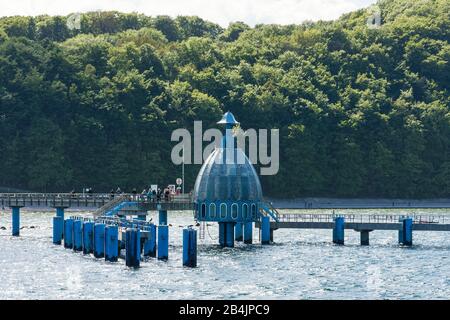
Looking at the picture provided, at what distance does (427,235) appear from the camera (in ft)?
465

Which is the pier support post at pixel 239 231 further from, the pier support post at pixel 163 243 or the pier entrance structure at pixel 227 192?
the pier support post at pixel 163 243

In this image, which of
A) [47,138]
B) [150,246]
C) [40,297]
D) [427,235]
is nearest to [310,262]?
[150,246]

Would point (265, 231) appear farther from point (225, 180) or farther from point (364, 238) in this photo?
point (364, 238)

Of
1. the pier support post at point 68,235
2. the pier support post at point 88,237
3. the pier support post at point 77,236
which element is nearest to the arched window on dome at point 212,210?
the pier support post at point 77,236

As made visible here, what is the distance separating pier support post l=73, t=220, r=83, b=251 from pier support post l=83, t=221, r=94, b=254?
2.28 m

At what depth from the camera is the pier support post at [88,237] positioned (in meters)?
109

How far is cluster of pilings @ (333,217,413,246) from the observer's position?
120 meters

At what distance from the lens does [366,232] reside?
122688 mm

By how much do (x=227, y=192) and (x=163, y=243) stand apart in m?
13.7

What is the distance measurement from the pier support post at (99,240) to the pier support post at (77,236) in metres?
6.50

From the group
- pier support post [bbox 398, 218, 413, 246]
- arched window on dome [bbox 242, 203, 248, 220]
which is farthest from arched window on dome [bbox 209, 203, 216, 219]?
pier support post [bbox 398, 218, 413, 246]

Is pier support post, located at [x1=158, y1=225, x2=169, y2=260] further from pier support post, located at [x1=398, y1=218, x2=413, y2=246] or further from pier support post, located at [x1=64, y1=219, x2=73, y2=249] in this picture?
pier support post, located at [x1=398, y1=218, x2=413, y2=246]
